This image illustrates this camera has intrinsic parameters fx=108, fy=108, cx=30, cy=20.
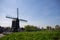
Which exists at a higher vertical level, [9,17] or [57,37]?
[9,17]

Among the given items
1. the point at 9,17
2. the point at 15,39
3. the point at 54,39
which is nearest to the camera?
the point at 54,39

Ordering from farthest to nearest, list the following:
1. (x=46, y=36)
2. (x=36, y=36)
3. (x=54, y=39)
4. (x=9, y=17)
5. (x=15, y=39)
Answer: (x=9, y=17) < (x=15, y=39) < (x=36, y=36) < (x=46, y=36) < (x=54, y=39)

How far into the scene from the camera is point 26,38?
15469mm

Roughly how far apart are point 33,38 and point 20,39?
7.06ft

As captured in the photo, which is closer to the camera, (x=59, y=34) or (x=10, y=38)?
(x=59, y=34)

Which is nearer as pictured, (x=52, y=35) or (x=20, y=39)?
(x=52, y=35)

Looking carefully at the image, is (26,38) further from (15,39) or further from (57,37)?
(57,37)

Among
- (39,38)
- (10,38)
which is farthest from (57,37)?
(10,38)

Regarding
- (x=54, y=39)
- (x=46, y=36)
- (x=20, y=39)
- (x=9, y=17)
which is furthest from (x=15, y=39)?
(x=9, y=17)

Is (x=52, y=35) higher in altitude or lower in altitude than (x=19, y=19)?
lower

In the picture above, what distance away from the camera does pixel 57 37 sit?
525 inches

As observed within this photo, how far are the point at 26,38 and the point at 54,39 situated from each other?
13.8 feet

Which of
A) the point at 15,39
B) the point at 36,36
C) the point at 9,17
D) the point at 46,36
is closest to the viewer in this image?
the point at 46,36

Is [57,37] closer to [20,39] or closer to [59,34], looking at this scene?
[59,34]
